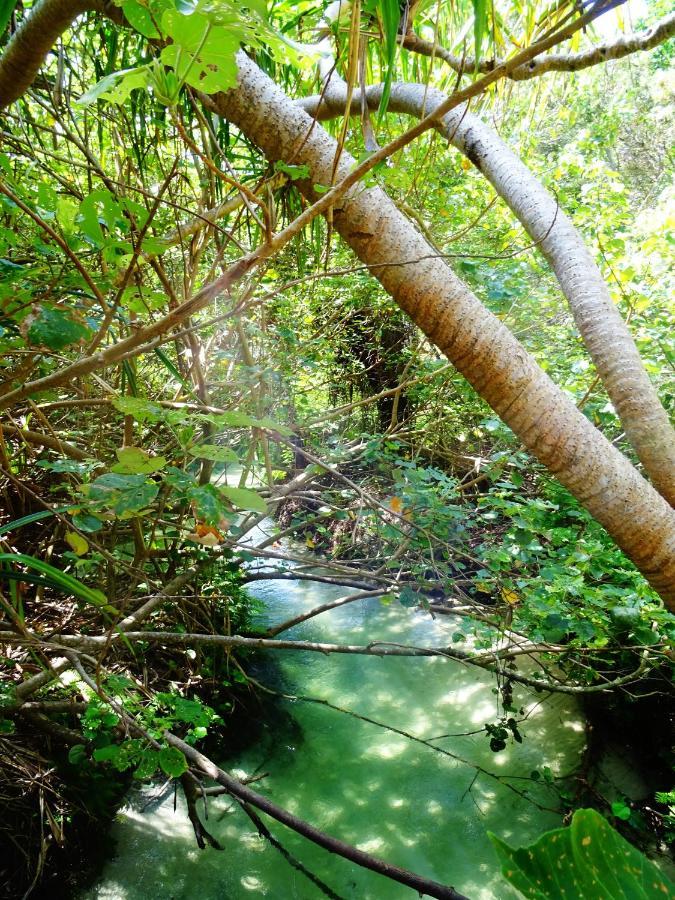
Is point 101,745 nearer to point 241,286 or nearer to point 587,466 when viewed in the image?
point 587,466

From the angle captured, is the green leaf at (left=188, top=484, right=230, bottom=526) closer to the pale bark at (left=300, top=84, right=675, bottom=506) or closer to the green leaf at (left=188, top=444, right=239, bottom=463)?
the green leaf at (left=188, top=444, right=239, bottom=463)

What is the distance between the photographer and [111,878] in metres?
1.74

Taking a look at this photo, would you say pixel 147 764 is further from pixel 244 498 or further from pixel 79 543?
pixel 244 498

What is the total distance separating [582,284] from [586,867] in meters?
1.06

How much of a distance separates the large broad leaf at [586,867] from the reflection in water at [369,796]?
142cm

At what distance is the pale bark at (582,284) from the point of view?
110 centimetres

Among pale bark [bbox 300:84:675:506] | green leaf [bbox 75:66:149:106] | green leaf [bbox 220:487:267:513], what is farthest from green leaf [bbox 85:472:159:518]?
pale bark [bbox 300:84:675:506]

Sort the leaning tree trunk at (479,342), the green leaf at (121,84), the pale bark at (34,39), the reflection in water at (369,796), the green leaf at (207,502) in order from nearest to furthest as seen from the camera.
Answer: the green leaf at (121,84) → the pale bark at (34,39) → the green leaf at (207,502) → the leaning tree trunk at (479,342) → the reflection in water at (369,796)

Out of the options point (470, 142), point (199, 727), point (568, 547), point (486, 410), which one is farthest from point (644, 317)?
point (199, 727)

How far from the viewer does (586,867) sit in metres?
0.57

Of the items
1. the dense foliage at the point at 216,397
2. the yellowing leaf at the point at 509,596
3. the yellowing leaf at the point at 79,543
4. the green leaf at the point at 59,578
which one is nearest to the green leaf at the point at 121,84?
the dense foliage at the point at 216,397

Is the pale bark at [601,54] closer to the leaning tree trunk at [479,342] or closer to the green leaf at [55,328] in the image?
the leaning tree trunk at [479,342]

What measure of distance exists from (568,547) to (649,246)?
1433mm

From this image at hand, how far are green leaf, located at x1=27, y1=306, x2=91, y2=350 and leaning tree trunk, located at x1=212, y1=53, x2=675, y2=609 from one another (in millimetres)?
472
